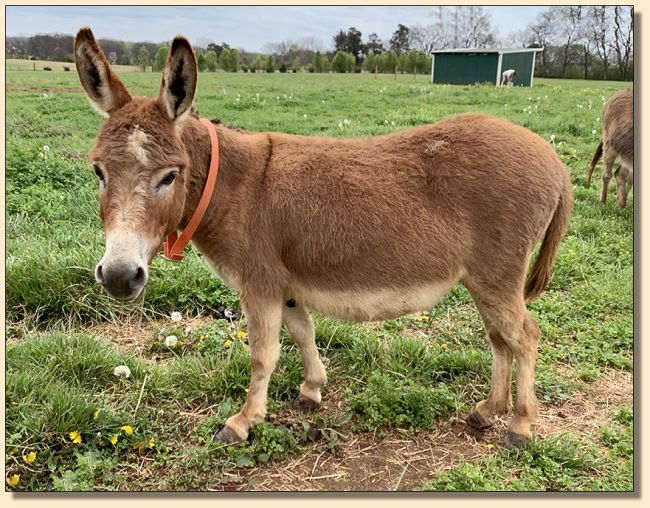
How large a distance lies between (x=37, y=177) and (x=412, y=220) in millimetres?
5934

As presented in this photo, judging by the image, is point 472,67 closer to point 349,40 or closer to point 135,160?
point 349,40

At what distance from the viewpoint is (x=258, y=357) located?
313cm

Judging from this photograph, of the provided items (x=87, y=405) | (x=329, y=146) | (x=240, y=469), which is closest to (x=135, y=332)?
(x=87, y=405)

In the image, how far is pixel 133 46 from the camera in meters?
7.36

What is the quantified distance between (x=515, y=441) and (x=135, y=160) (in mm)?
2772

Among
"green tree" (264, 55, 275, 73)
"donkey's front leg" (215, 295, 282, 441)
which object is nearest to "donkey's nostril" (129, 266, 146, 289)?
"donkey's front leg" (215, 295, 282, 441)

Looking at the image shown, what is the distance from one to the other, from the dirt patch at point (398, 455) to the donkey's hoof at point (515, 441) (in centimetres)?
8

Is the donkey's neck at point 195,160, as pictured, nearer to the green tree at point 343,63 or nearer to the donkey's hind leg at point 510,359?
the donkey's hind leg at point 510,359

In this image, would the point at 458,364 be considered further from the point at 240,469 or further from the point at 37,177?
the point at 37,177

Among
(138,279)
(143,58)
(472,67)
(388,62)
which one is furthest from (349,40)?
(472,67)

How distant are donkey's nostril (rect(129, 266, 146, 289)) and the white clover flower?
61.5 inches

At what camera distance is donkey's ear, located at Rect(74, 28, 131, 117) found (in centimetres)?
243

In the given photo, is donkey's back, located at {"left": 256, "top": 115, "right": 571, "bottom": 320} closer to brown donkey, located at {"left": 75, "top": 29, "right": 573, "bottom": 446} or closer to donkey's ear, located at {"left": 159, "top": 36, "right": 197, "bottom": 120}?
brown donkey, located at {"left": 75, "top": 29, "right": 573, "bottom": 446}

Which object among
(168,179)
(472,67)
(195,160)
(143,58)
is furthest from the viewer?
(472,67)
